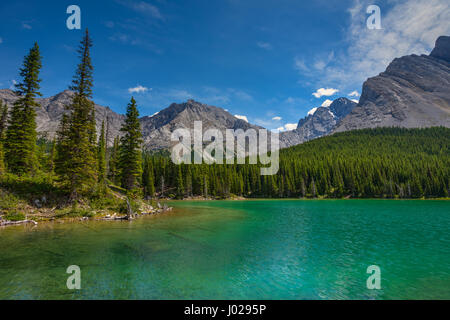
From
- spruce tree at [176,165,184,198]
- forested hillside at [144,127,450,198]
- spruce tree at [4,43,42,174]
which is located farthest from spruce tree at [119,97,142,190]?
spruce tree at [176,165,184,198]

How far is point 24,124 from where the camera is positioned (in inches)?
1342

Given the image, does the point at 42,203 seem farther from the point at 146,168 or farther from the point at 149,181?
the point at 146,168

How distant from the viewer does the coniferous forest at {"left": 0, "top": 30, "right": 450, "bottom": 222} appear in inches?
1267

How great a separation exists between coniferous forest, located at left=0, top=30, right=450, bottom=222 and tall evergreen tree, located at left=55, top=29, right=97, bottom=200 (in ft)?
0.43

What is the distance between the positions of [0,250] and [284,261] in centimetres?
1975

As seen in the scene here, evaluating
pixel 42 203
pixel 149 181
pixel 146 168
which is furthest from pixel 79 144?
pixel 146 168

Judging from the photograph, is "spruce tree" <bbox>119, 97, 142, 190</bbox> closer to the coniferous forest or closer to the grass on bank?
the coniferous forest

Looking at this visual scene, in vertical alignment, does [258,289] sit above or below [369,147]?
below

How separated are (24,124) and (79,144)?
33.3ft

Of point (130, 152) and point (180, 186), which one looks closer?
point (130, 152)

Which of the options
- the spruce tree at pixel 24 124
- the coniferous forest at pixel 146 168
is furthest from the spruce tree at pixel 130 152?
the spruce tree at pixel 24 124
